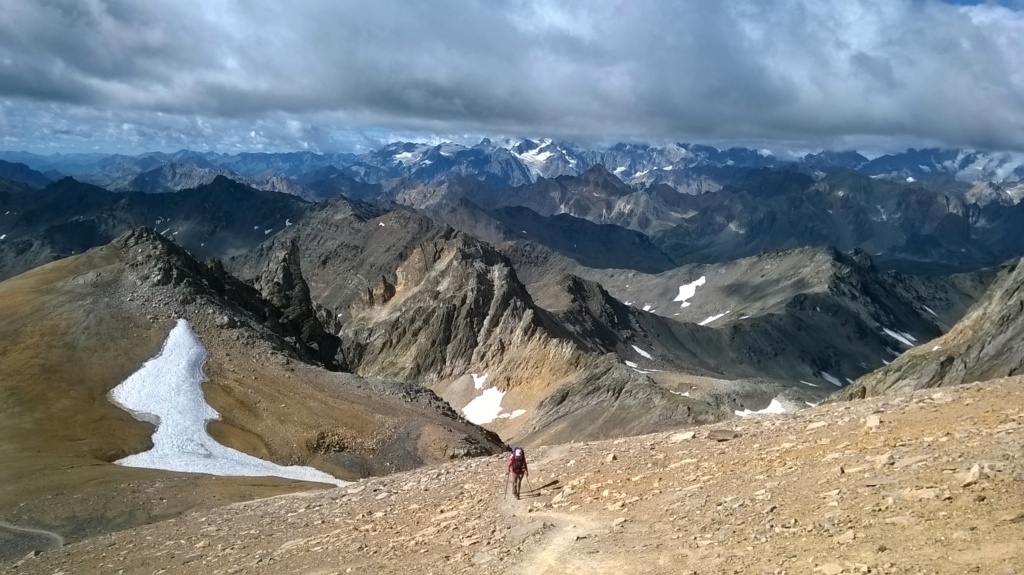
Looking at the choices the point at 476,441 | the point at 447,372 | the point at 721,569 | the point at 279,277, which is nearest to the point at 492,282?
the point at 447,372

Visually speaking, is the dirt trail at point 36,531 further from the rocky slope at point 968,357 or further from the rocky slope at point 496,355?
the rocky slope at point 496,355

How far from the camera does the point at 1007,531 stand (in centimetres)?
1134

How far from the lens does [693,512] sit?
16.0 metres

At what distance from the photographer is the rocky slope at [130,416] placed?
3294 cm

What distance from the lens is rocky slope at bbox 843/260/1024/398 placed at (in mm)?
66625

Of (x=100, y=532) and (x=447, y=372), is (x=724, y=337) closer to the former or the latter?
(x=447, y=372)

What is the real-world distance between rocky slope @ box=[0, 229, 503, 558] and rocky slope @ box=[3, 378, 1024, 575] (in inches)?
275

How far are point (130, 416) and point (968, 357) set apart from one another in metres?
69.7

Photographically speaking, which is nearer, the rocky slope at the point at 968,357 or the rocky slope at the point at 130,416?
the rocky slope at the point at 130,416

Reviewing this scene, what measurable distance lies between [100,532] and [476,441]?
28.9 m

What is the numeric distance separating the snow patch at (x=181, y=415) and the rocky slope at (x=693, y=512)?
610 inches

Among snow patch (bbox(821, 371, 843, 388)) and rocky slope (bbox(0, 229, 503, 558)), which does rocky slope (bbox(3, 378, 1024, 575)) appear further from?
snow patch (bbox(821, 371, 843, 388))

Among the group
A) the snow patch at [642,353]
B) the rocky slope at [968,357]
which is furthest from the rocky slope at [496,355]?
the snow patch at [642,353]

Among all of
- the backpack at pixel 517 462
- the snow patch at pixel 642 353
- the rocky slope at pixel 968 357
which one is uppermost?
the backpack at pixel 517 462
